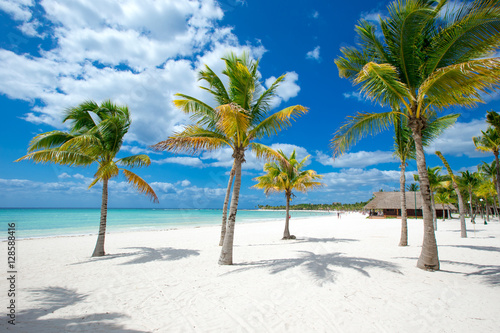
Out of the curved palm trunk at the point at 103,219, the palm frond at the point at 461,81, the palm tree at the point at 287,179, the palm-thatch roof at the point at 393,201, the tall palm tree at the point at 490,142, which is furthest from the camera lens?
the palm-thatch roof at the point at 393,201

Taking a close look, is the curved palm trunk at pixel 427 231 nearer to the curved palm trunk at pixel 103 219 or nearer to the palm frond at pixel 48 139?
the curved palm trunk at pixel 103 219

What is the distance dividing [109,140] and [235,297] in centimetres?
776

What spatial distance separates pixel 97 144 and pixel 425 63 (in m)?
11.3

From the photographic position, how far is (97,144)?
350 inches

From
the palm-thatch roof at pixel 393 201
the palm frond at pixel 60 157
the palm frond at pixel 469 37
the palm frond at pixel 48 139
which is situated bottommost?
the palm-thatch roof at pixel 393 201

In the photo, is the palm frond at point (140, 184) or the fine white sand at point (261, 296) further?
the palm frond at point (140, 184)

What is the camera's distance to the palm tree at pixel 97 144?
820cm

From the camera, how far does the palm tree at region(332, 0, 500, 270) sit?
5176mm

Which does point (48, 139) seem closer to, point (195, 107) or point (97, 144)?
point (97, 144)

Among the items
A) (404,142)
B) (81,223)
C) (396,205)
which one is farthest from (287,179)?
(396,205)

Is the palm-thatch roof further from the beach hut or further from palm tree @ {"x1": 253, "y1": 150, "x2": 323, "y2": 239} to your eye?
palm tree @ {"x1": 253, "y1": 150, "x2": 323, "y2": 239}

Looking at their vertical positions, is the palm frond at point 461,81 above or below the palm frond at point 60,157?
above

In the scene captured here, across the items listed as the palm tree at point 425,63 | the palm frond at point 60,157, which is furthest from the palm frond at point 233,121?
the palm frond at point 60,157

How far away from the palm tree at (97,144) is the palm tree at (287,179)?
22.5 ft
